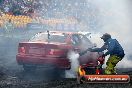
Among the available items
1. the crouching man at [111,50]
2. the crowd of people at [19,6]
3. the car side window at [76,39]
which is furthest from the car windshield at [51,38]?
the crowd of people at [19,6]

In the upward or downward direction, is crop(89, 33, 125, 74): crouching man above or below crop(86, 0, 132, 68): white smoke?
below

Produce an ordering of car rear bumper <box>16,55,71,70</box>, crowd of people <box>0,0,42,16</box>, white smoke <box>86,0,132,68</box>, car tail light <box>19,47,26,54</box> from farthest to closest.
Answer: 1. white smoke <box>86,0,132,68</box>
2. crowd of people <box>0,0,42,16</box>
3. car tail light <box>19,47,26,54</box>
4. car rear bumper <box>16,55,71,70</box>

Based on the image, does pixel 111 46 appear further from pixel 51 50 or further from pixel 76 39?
pixel 76 39

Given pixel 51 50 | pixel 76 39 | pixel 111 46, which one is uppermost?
pixel 76 39

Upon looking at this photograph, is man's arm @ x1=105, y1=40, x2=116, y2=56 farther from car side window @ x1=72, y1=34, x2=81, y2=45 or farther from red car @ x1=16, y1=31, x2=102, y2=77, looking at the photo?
car side window @ x1=72, y1=34, x2=81, y2=45

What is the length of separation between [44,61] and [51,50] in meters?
0.41

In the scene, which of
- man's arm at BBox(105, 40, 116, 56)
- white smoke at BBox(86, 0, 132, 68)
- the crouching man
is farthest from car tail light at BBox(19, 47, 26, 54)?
white smoke at BBox(86, 0, 132, 68)

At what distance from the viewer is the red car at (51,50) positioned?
12844 mm

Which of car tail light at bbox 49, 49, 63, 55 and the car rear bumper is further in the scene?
car tail light at bbox 49, 49, 63, 55

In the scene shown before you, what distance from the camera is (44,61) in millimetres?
12961

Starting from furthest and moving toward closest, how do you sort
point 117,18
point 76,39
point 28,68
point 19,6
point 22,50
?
point 117,18 < point 19,6 < point 76,39 < point 28,68 < point 22,50

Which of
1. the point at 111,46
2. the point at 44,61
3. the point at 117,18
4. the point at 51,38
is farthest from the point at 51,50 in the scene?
the point at 117,18

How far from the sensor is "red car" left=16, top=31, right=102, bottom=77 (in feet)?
42.1

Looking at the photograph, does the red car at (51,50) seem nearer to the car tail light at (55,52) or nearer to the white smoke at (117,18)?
the car tail light at (55,52)
